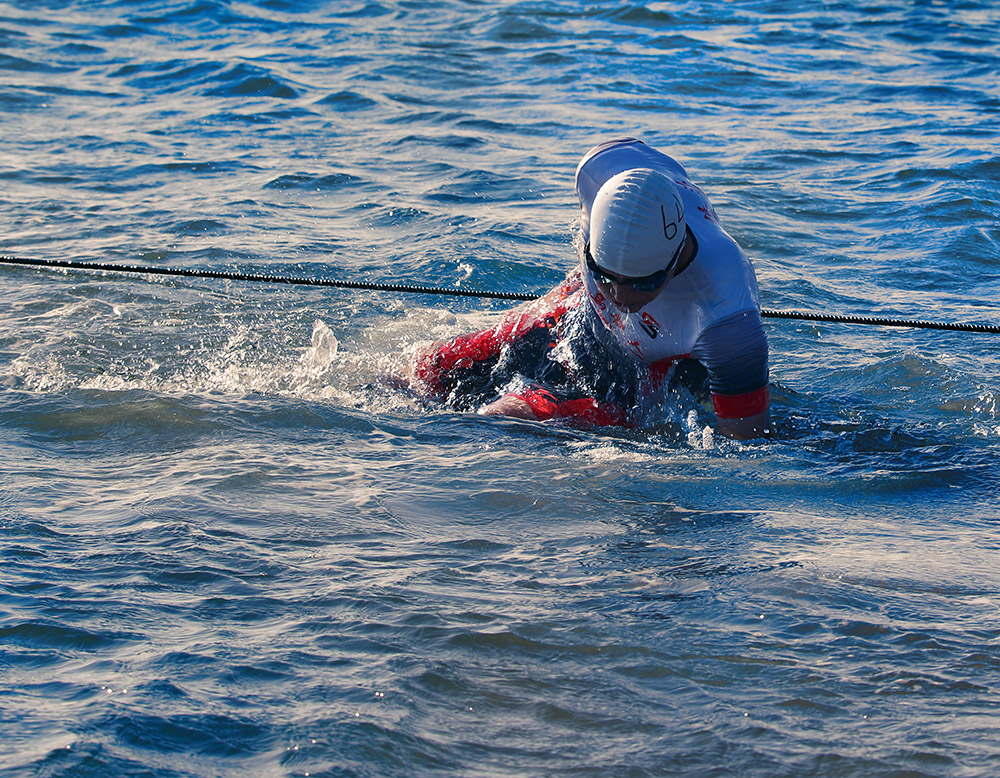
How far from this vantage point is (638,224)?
3.85m

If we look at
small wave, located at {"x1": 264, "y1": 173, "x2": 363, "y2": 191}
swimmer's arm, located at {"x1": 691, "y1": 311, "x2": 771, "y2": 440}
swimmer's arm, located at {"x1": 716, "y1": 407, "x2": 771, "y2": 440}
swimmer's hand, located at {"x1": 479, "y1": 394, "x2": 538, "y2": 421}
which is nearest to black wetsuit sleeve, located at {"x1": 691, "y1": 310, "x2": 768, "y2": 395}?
swimmer's arm, located at {"x1": 691, "y1": 311, "x2": 771, "y2": 440}

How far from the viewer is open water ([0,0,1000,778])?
8.45 feet

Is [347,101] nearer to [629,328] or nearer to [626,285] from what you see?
[629,328]

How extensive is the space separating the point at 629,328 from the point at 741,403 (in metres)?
0.56

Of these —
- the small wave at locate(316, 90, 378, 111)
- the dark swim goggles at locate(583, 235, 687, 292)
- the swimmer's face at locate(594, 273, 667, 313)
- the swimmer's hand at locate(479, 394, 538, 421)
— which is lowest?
the swimmer's hand at locate(479, 394, 538, 421)

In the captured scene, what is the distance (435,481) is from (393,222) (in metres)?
4.48

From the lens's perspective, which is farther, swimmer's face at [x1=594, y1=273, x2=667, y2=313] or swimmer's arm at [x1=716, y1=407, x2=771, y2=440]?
swimmer's arm at [x1=716, y1=407, x2=771, y2=440]

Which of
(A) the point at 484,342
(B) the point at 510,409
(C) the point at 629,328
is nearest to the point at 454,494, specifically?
(B) the point at 510,409

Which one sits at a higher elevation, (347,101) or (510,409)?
(347,101)

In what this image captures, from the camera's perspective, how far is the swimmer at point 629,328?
12.9ft

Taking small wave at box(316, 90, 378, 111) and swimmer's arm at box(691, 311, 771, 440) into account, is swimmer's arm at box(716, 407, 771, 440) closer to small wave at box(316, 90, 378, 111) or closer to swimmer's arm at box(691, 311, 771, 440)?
swimmer's arm at box(691, 311, 771, 440)

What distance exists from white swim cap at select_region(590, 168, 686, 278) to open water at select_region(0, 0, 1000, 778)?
2.91 ft

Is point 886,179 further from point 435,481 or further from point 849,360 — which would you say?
point 435,481

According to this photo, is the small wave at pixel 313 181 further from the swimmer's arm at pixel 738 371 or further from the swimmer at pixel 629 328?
the swimmer's arm at pixel 738 371
